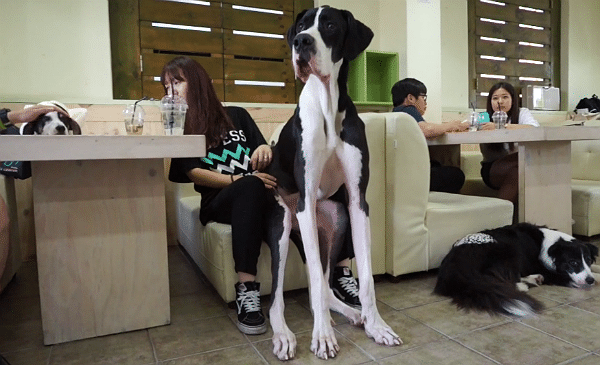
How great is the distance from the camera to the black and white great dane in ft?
4.20

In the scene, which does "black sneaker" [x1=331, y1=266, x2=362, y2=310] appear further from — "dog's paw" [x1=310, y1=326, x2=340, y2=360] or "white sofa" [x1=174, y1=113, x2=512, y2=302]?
"dog's paw" [x1=310, y1=326, x2=340, y2=360]

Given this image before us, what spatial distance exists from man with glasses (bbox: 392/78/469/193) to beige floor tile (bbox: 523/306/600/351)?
3.81 ft

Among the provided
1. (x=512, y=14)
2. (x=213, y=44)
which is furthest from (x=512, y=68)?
(x=213, y=44)

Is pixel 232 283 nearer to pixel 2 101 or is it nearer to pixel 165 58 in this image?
pixel 2 101

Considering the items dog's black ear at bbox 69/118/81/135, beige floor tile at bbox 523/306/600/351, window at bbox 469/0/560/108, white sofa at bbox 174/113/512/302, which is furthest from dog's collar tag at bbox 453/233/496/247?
window at bbox 469/0/560/108

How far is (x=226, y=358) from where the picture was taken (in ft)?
4.28

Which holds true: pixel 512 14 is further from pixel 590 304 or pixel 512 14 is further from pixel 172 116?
pixel 172 116

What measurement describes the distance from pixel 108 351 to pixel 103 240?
35 cm

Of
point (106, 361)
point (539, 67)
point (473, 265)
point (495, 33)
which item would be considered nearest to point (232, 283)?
point (106, 361)

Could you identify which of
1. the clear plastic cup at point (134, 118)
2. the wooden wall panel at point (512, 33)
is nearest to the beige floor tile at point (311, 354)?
the clear plastic cup at point (134, 118)

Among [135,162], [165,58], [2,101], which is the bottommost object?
[135,162]

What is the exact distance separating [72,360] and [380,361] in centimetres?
91

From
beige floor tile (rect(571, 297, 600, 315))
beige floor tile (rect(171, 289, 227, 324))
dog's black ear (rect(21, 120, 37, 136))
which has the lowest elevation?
beige floor tile (rect(171, 289, 227, 324))

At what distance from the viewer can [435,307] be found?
65.4 inches
